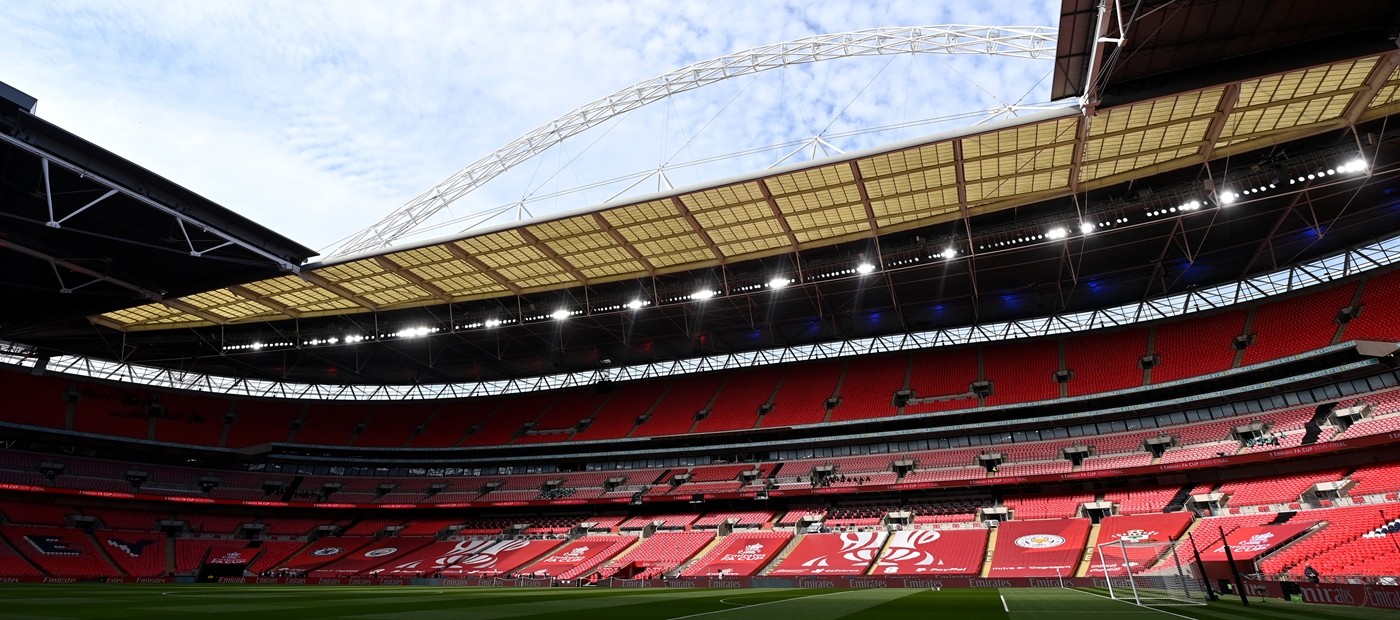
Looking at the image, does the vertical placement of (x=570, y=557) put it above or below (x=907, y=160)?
below

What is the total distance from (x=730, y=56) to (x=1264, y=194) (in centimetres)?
2196

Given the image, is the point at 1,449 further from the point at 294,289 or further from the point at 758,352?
the point at 758,352

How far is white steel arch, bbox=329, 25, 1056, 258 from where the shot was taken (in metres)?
23.2

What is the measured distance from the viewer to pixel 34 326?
35156mm

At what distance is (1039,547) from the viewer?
30047mm

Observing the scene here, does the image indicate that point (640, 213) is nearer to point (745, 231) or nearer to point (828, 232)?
point (745, 231)

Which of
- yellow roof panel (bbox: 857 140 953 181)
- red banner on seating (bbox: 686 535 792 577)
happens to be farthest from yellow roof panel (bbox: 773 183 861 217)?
red banner on seating (bbox: 686 535 792 577)

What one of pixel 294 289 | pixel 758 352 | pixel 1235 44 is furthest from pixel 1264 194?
pixel 294 289

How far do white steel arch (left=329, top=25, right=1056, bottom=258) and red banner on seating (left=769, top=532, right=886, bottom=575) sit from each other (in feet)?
76.6

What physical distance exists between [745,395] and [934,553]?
19.2 meters

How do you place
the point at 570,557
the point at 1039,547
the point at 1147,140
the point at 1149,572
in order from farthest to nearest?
1. the point at 570,557
2. the point at 1039,547
3. the point at 1149,572
4. the point at 1147,140

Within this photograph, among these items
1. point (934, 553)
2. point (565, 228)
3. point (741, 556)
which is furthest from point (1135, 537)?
point (565, 228)

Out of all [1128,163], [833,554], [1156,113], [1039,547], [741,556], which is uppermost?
[1128,163]

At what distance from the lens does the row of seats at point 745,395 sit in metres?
34.2
